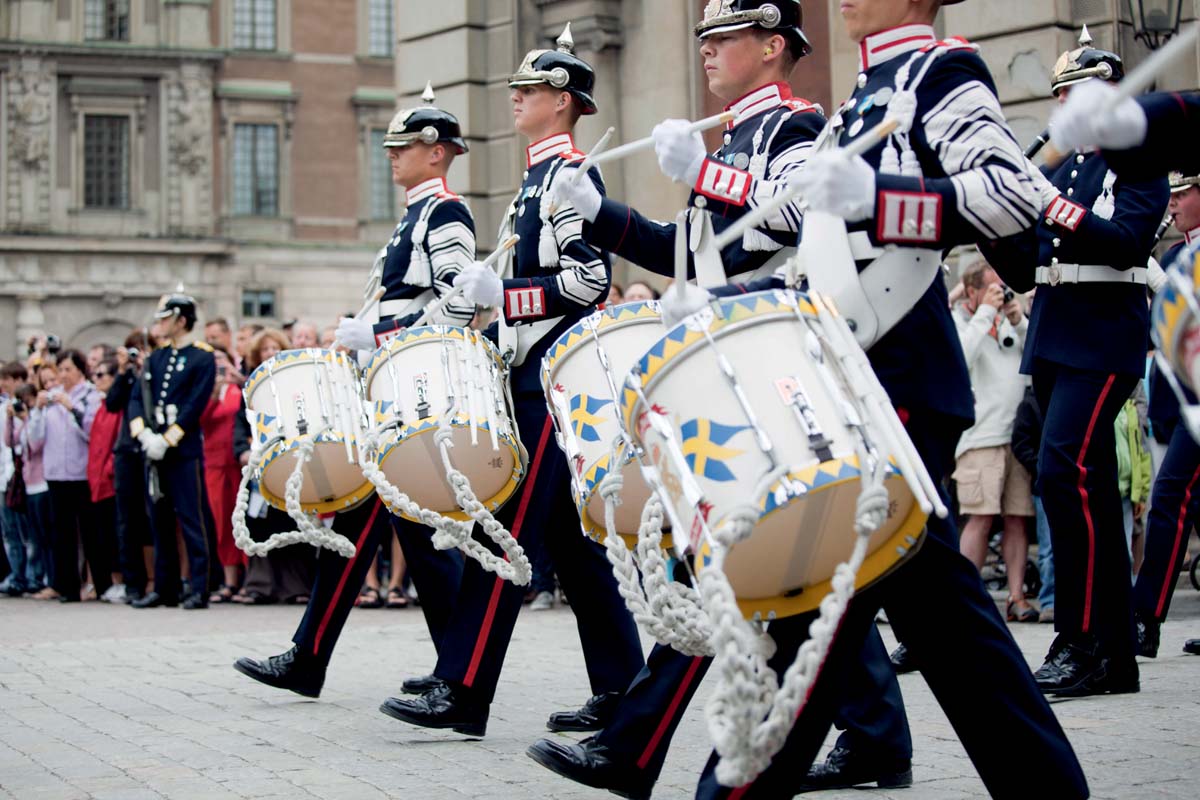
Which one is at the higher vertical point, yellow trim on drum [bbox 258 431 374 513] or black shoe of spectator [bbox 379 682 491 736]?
yellow trim on drum [bbox 258 431 374 513]

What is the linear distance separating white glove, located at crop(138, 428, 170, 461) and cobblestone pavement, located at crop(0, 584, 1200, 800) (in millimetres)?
3396

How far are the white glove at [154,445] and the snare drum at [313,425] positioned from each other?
6030 mm

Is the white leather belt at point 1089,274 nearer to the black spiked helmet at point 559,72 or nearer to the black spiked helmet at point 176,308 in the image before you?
the black spiked helmet at point 559,72

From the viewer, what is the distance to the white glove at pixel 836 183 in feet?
11.5

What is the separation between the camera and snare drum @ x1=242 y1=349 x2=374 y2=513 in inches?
255

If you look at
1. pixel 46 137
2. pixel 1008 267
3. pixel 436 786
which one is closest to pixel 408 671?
pixel 436 786

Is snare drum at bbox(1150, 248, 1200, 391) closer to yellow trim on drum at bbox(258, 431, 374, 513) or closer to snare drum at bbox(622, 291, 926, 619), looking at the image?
snare drum at bbox(622, 291, 926, 619)

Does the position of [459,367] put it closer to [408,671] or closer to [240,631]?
[408,671]

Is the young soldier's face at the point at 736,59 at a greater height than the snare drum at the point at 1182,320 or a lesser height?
greater

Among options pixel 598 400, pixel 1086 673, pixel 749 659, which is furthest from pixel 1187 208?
pixel 749 659

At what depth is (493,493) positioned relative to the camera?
578 cm

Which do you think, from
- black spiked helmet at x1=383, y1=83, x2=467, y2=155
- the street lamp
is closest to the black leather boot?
black spiked helmet at x1=383, y1=83, x2=467, y2=155

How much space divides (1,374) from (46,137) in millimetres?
29081

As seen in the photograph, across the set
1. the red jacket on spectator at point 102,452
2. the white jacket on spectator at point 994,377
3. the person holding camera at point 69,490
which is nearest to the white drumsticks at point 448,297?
the white jacket on spectator at point 994,377
